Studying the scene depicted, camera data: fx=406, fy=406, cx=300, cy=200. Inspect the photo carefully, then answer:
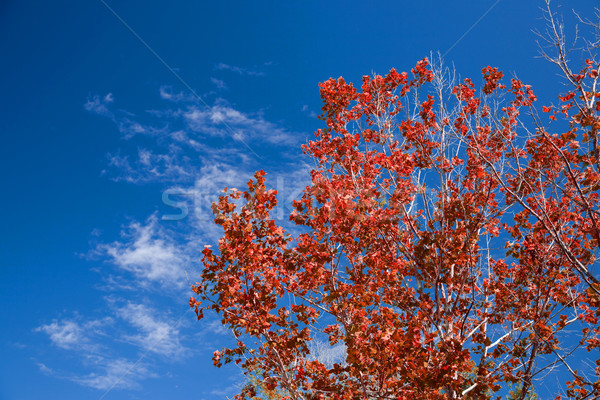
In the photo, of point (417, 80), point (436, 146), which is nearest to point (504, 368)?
point (436, 146)

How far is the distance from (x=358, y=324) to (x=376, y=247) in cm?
199

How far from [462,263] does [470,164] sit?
208 cm

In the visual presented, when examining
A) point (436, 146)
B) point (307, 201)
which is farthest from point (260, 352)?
point (436, 146)

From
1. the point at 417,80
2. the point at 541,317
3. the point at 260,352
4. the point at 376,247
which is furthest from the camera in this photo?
the point at 417,80

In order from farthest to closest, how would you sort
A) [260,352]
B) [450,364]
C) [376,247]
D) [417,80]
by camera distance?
[417,80], [376,247], [260,352], [450,364]

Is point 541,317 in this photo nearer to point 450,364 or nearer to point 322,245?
point 450,364

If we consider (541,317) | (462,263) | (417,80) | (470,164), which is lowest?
(541,317)

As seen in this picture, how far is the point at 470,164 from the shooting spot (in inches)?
311

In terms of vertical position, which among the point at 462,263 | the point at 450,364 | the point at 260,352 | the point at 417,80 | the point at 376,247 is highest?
the point at 417,80

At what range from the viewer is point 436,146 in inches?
304

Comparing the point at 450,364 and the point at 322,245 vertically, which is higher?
the point at 322,245

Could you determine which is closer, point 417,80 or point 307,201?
point 307,201

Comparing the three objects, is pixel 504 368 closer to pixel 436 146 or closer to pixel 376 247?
pixel 376 247

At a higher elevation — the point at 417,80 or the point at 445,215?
the point at 417,80
